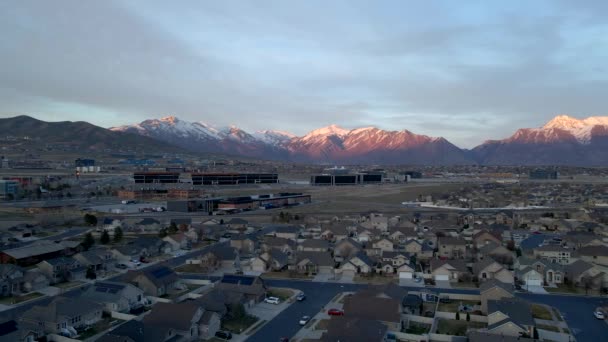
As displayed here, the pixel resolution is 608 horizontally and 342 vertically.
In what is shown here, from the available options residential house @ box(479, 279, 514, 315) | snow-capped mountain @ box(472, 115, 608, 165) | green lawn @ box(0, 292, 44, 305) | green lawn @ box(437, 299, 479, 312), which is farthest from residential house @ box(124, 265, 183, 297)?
snow-capped mountain @ box(472, 115, 608, 165)

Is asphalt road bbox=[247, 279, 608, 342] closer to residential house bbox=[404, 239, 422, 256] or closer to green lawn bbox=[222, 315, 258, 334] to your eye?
green lawn bbox=[222, 315, 258, 334]

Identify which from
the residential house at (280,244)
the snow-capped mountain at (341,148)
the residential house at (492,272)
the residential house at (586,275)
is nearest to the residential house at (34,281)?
the residential house at (280,244)

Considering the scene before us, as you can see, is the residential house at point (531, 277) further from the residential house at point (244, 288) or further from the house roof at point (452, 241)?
the residential house at point (244, 288)

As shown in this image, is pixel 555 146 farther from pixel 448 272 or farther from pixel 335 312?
pixel 335 312

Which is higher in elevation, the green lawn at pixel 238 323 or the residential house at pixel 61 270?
the residential house at pixel 61 270

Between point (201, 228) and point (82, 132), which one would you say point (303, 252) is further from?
point (82, 132)

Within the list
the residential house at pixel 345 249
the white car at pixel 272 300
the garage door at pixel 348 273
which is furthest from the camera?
the residential house at pixel 345 249

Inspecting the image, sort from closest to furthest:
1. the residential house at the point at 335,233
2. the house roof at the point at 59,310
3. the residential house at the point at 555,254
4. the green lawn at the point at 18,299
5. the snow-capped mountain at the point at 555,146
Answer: the house roof at the point at 59,310 < the green lawn at the point at 18,299 < the residential house at the point at 555,254 < the residential house at the point at 335,233 < the snow-capped mountain at the point at 555,146
